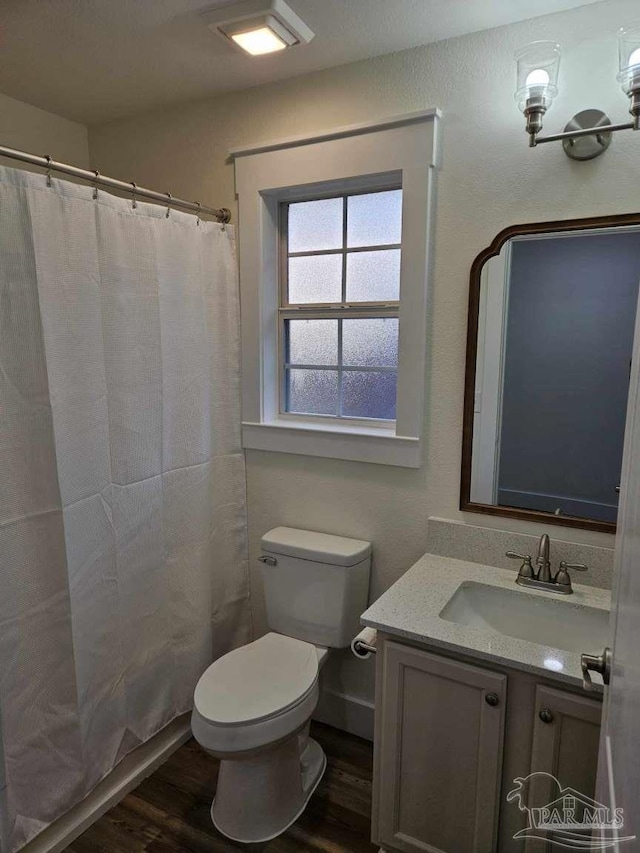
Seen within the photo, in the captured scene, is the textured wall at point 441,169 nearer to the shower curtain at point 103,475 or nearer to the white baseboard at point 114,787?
the shower curtain at point 103,475

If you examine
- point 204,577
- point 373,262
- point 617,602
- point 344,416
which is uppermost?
point 373,262

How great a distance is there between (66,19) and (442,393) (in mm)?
1615

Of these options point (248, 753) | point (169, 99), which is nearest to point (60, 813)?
point (248, 753)

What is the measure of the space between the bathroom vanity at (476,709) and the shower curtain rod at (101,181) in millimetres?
1507

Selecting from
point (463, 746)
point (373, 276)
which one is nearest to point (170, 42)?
point (373, 276)

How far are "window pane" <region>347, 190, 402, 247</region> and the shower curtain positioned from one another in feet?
1.65

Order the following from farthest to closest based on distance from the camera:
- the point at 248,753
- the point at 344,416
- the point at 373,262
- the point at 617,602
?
the point at 344,416, the point at 373,262, the point at 248,753, the point at 617,602

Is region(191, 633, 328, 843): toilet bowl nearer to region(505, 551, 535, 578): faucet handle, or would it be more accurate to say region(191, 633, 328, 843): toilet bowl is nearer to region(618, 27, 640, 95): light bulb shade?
region(505, 551, 535, 578): faucet handle

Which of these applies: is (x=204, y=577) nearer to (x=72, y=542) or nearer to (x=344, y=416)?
(x=72, y=542)

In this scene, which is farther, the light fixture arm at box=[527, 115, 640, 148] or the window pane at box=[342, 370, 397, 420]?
the window pane at box=[342, 370, 397, 420]

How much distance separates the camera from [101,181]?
1.65 metres

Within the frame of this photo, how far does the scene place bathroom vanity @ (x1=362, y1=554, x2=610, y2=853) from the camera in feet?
4.21

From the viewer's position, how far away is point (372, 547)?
204 cm

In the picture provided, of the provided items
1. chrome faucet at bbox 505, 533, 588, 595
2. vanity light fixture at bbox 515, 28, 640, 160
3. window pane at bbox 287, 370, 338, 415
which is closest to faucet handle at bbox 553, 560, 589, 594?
chrome faucet at bbox 505, 533, 588, 595
